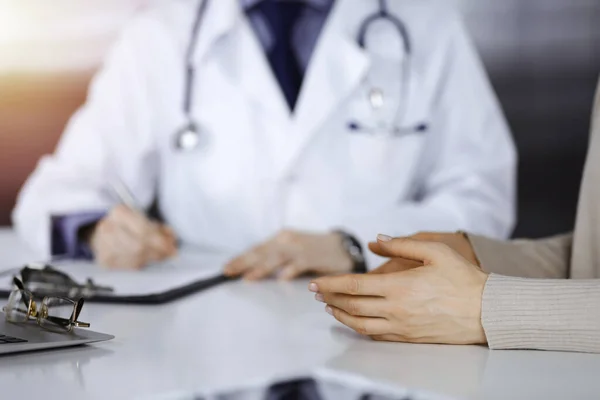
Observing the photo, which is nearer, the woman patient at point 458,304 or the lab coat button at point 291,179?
the woman patient at point 458,304

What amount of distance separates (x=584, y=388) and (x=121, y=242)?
0.98 metres

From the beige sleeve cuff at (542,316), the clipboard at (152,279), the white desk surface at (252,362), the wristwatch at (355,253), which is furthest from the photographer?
the wristwatch at (355,253)

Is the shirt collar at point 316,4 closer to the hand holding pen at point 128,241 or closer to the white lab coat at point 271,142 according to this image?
the white lab coat at point 271,142

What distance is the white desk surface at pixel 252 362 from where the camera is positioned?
78 centimetres

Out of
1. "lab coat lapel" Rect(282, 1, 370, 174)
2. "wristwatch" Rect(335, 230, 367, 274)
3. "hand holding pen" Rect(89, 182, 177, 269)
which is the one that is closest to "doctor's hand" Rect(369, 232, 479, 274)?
"wristwatch" Rect(335, 230, 367, 274)

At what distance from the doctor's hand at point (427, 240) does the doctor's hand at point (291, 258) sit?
412mm

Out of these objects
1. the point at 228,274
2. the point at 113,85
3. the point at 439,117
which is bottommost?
the point at 228,274

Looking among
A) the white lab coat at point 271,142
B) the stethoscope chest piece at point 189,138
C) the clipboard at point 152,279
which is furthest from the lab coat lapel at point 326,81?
the clipboard at point 152,279

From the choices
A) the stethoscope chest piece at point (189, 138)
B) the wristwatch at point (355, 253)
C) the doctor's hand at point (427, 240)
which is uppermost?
the stethoscope chest piece at point (189, 138)

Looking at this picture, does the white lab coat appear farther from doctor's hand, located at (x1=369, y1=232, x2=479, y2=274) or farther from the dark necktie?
doctor's hand, located at (x1=369, y1=232, x2=479, y2=274)

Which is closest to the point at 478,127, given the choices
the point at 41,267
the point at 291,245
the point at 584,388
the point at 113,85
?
the point at 291,245

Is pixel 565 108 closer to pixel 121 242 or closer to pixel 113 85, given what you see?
pixel 113 85

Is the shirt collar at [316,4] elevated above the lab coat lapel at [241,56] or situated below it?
above

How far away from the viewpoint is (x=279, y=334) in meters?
1.02
